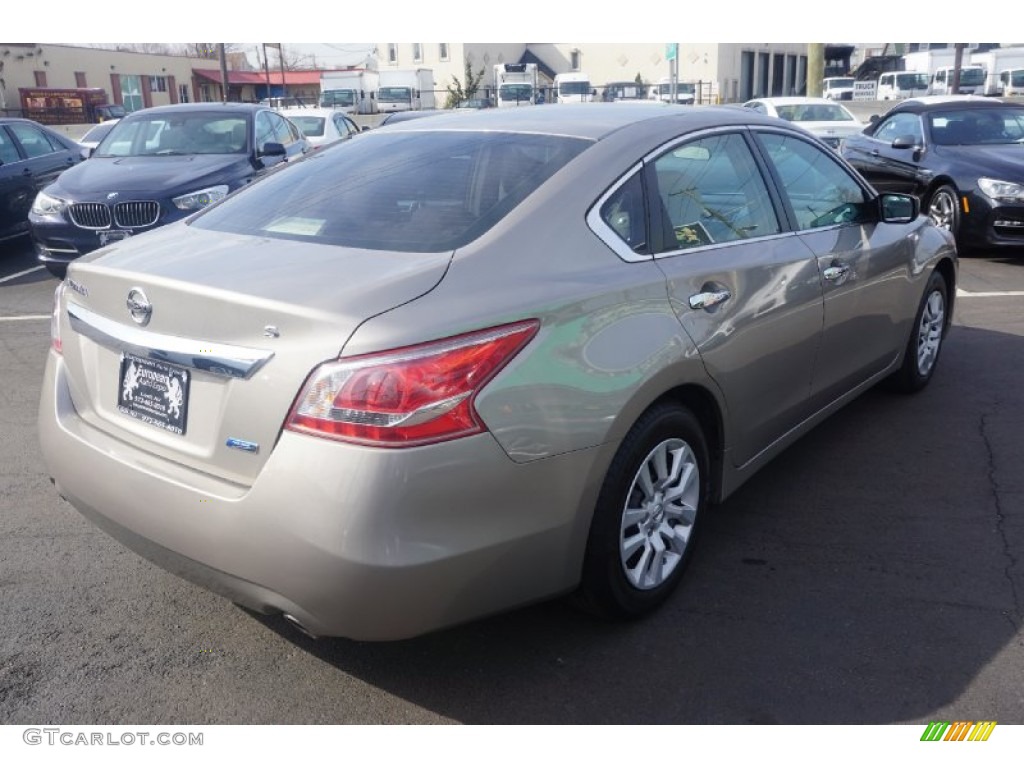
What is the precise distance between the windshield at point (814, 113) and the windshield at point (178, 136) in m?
11.3

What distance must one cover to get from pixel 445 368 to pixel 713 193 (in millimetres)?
1601

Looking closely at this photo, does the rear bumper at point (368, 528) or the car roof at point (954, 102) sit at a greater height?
the car roof at point (954, 102)

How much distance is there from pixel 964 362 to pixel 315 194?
461cm

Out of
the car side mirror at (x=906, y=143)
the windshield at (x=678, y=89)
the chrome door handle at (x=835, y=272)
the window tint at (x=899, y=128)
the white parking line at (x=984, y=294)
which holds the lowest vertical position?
the white parking line at (x=984, y=294)

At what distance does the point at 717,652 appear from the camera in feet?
9.82

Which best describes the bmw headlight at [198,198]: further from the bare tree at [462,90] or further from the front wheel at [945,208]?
the bare tree at [462,90]

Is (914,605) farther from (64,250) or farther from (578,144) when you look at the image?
(64,250)

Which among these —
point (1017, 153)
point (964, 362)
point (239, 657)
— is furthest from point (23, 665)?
point (1017, 153)

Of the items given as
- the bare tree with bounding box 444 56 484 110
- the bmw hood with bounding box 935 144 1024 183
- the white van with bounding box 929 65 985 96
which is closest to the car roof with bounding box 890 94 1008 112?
the bmw hood with bounding box 935 144 1024 183

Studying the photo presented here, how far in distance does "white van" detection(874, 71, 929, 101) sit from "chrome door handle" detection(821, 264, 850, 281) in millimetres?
50664

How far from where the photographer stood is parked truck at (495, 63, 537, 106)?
41500mm

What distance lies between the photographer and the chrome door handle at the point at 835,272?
397 cm

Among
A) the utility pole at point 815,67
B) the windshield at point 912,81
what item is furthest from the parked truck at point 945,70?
the utility pole at point 815,67

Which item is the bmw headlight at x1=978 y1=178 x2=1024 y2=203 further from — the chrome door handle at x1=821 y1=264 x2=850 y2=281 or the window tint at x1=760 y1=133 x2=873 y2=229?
the chrome door handle at x1=821 y1=264 x2=850 y2=281
